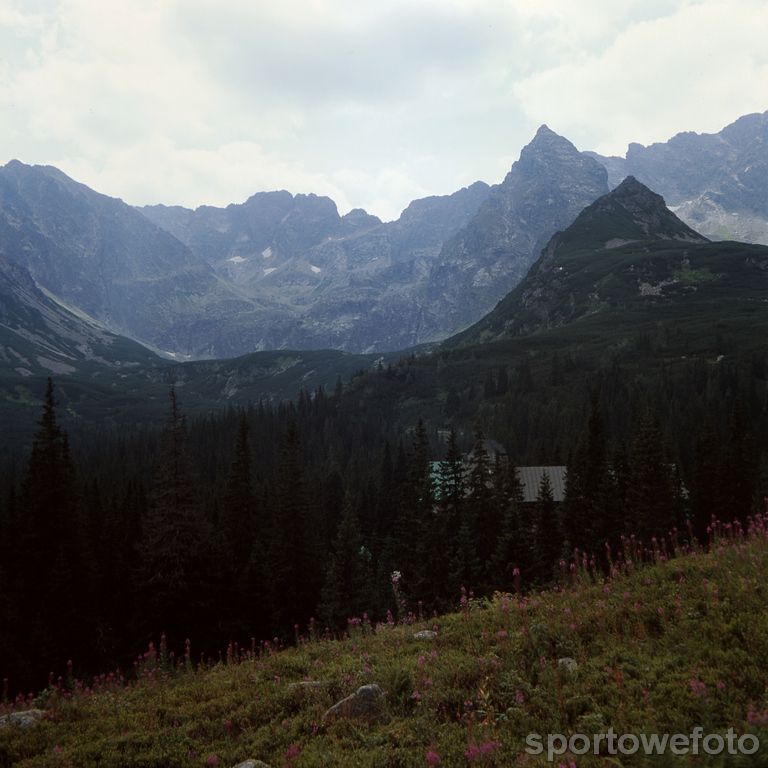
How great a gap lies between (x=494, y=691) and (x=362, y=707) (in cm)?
217

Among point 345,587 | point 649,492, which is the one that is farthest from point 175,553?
point 649,492

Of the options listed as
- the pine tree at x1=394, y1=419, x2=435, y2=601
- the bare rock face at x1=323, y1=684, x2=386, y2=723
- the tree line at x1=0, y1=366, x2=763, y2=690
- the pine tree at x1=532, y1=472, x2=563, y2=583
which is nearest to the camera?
the bare rock face at x1=323, y1=684, x2=386, y2=723

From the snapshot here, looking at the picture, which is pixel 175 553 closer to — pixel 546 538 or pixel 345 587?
pixel 345 587

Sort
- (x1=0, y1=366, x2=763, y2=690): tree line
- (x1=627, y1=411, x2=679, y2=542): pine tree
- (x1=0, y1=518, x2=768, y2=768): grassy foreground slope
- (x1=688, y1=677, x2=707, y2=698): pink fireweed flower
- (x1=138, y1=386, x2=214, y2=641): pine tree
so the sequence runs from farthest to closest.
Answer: (x1=627, y1=411, x2=679, y2=542): pine tree, (x1=0, y1=366, x2=763, y2=690): tree line, (x1=138, y1=386, x2=214, y2=641): pine tree, (x1=0, y1=518, x2=768, y2=768): grassy foreground slope, (x1=688, y1=677, x2=707, y2=698): pink fireweed flower

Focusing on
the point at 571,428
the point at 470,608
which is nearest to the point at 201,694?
the point at 470,608

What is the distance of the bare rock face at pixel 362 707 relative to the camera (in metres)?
9.05

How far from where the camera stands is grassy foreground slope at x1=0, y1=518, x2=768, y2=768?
25.1 ft

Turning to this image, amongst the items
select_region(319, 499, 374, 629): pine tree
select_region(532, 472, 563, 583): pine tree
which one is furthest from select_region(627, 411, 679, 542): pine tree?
select_region(319, 499, 374, 629): pine tree

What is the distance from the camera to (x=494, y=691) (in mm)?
9109

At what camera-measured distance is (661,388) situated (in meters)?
173

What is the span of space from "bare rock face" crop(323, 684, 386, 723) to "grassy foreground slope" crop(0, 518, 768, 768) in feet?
0.61

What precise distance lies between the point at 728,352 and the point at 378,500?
16216cm

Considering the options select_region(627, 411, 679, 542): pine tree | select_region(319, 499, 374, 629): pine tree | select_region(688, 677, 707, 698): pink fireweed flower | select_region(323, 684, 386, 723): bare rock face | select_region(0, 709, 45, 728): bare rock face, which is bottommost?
Result: select_region(319, 499, 374, 629): pine tree

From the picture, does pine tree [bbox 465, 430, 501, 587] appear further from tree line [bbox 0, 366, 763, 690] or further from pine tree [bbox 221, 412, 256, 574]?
pine tree [bbox 221, 412, 256, 574]
